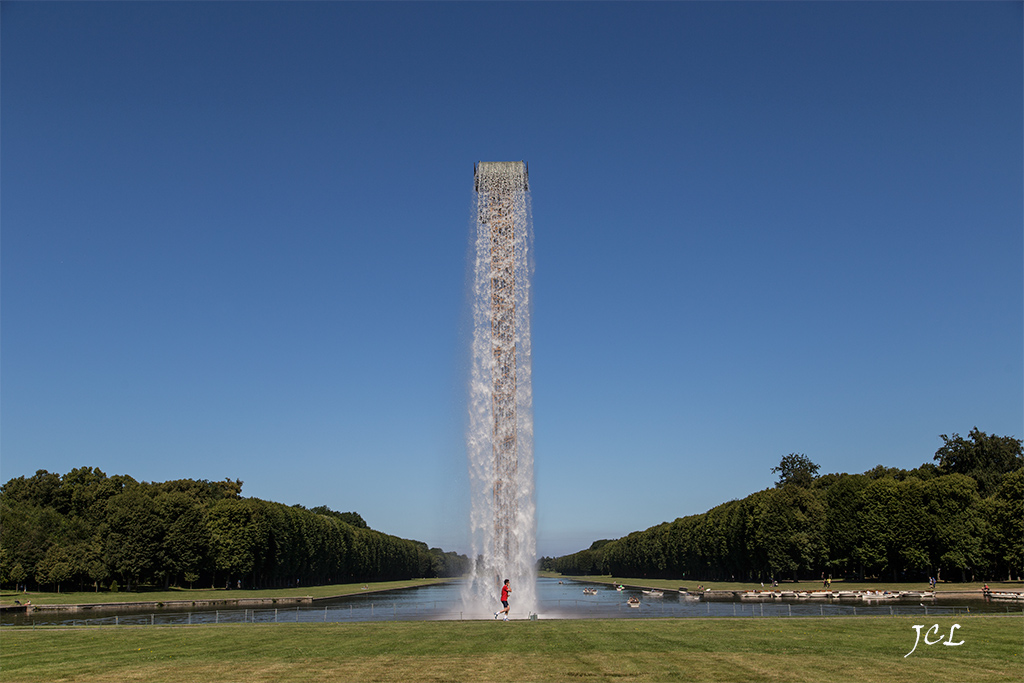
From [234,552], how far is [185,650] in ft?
221

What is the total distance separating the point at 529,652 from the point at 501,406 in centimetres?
2410

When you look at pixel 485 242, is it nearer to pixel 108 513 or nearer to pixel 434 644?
pixel 434 644

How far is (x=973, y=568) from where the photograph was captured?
79312 millimetres

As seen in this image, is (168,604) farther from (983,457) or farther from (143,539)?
(983,457)

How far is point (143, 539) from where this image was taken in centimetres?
7731

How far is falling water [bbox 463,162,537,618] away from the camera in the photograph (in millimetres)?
41750

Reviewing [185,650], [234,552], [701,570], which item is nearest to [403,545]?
[701,570]

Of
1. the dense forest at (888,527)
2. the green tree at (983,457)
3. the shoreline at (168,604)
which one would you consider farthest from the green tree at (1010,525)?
the shoreline at (168,604)

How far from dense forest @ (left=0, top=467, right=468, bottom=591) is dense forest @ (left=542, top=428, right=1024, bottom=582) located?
38.7m

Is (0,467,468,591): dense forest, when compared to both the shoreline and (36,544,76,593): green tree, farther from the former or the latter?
the shoreline

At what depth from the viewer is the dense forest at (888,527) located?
7638 centimetres

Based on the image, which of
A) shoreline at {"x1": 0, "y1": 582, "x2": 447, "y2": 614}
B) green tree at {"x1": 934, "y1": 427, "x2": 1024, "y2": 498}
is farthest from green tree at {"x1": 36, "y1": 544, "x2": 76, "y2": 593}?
green tree at {"x1": 934, "y1": 427, "x2": 1024, "y2": 498}

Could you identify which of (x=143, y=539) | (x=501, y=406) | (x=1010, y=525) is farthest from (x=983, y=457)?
(x=143, y=539)

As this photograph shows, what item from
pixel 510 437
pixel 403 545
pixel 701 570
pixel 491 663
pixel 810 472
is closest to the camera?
pixel 491 663
